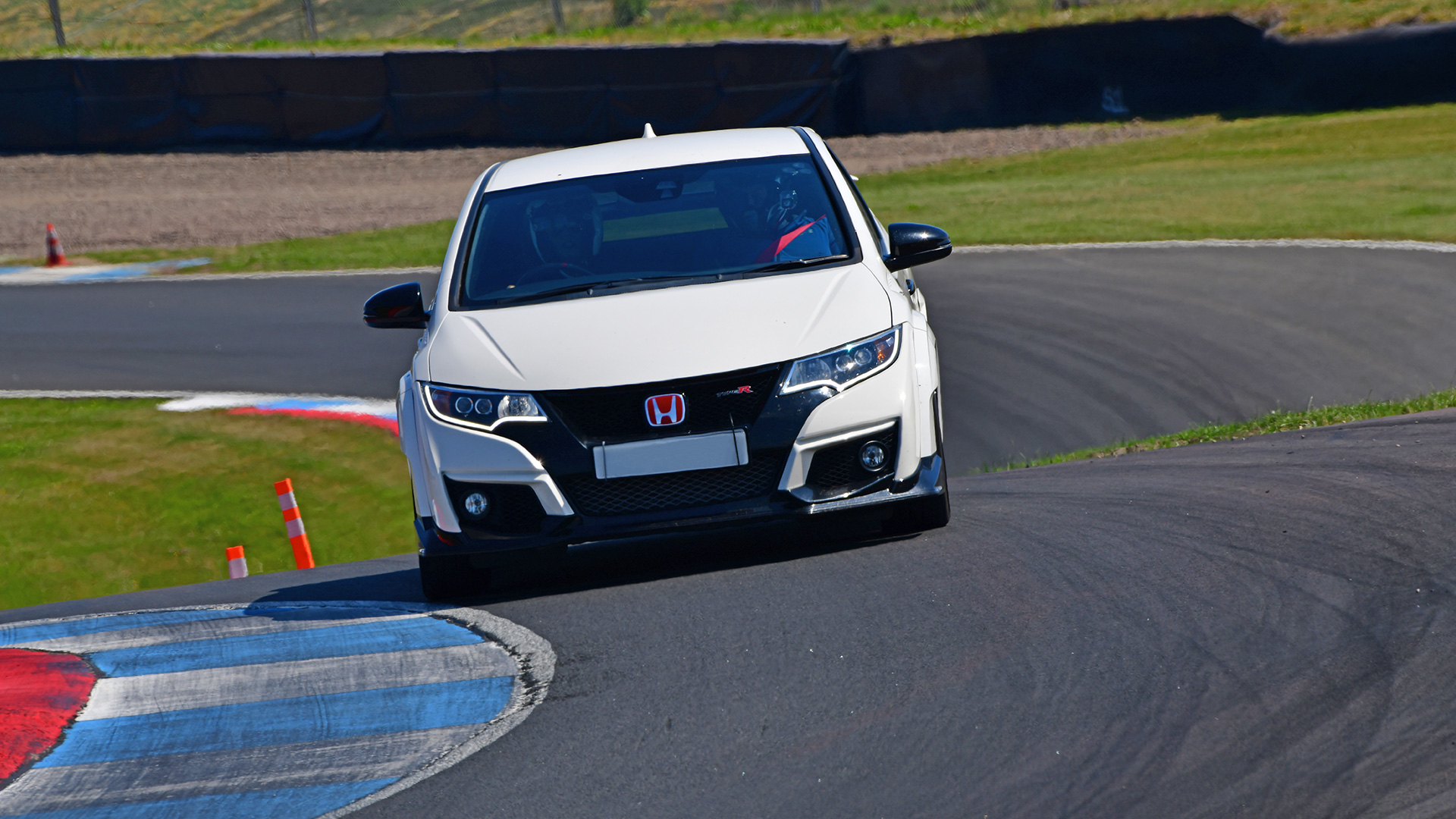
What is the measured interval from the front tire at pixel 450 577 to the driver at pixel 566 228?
→ 1245 mm

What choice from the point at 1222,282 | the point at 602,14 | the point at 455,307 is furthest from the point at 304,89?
the point at 455,307

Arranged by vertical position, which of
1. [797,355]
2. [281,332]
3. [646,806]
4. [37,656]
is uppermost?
[797,355]

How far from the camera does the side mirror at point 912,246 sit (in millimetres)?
6098

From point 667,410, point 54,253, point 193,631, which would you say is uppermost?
point 667,410

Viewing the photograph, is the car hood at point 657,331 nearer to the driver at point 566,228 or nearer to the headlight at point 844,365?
the headlight at point 844,365

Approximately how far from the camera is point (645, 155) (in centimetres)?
680

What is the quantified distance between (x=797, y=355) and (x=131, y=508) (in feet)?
23.0

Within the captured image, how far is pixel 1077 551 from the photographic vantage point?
5508mm

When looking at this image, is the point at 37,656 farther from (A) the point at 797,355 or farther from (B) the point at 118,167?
(B) the point at 118,167

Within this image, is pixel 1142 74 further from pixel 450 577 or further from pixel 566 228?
pixel 450 577

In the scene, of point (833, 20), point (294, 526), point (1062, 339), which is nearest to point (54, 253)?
point (294, 526)

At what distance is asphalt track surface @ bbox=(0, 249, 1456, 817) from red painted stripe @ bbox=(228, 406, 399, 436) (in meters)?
4.68

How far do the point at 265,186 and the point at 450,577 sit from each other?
76.9 feet

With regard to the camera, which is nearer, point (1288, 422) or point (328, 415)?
point (1288, 422)
